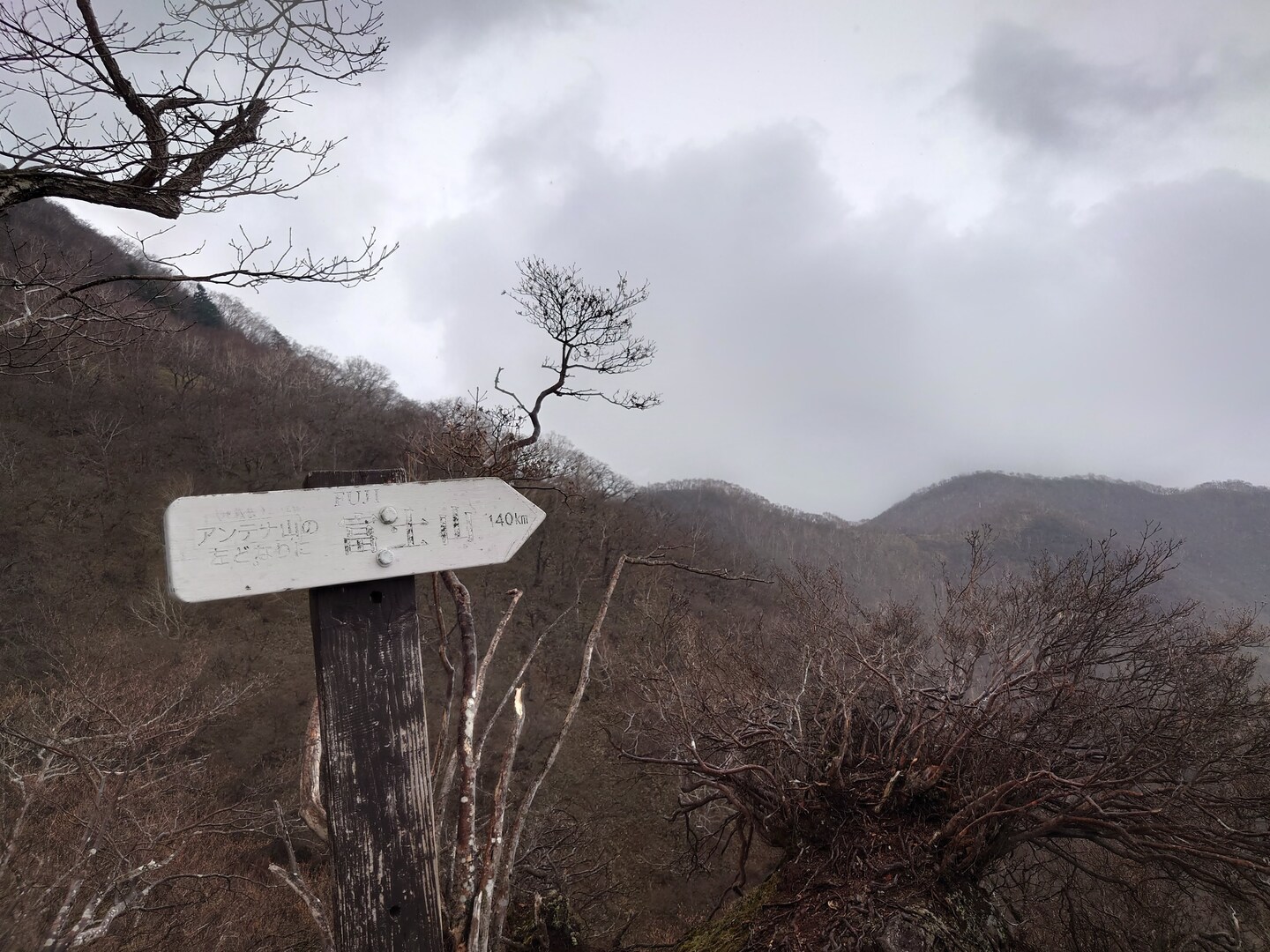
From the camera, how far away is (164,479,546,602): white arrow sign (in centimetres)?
131

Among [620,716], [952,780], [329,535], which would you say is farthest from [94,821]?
[620,716]

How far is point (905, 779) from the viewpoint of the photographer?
10.3 feet

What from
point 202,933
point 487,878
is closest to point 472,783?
point 487,878

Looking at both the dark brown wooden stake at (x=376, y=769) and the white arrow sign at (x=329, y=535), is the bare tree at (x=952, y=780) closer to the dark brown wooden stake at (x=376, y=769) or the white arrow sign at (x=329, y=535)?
the dark brown wooden stake at (x=376, y=769)

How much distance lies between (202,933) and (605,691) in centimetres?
1195

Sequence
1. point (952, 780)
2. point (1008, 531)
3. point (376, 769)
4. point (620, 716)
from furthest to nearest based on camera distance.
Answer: point (1008, 531), point (620, 716), point (952, 780), point (376, 769)

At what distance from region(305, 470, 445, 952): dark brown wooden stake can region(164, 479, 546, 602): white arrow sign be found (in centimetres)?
7

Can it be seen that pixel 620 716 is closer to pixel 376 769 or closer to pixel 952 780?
pixel 952 780

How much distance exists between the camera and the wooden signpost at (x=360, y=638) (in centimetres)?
134

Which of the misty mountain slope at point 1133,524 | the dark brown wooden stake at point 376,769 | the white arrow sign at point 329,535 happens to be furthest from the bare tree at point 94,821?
the misty mountain slope at point 1133,524

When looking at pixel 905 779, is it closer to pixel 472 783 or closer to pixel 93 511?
pixel 472 783

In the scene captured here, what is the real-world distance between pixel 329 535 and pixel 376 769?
559mm

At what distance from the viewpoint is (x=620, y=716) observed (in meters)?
17.4

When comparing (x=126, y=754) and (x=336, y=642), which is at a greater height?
(x=336, y=642)
